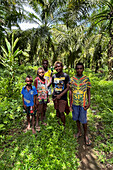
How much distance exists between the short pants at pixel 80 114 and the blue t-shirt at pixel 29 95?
1109 mm

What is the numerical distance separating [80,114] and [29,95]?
1.40m

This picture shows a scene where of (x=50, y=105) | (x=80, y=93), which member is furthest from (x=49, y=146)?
(x=50, y=105)

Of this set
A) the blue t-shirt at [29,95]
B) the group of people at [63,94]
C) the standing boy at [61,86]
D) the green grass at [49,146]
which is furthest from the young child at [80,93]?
the blue t-shirt at [29,95]

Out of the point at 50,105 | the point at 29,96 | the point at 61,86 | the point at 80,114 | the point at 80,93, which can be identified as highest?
the point at 61,86

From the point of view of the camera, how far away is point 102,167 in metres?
2.18

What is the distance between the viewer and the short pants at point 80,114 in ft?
8.45

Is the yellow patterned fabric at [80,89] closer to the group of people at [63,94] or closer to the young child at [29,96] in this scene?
the group of people at [63,94]

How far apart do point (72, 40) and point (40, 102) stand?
611 cm

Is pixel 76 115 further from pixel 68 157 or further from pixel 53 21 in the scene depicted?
pixel 53 21

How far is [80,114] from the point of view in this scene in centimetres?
262

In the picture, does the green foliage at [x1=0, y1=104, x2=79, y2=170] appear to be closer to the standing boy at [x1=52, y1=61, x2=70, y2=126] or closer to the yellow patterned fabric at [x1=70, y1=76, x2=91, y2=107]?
the standing boy at [x1=52, y1=61, x2=70, y2=126]

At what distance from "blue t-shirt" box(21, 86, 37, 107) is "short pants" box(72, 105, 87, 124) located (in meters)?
1.11

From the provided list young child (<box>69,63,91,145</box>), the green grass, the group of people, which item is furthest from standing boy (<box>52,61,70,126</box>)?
the green grass

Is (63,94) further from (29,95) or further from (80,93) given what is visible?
(29,95)
